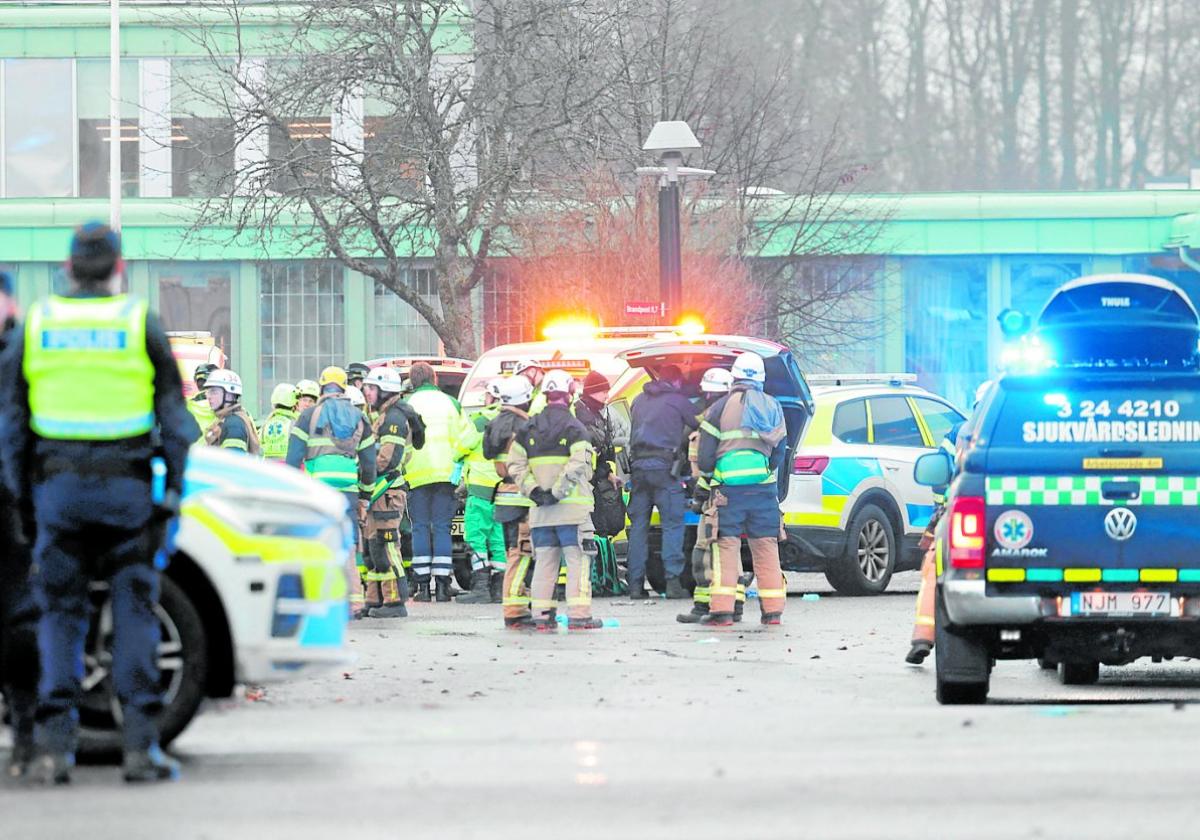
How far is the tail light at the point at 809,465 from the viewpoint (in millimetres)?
20031

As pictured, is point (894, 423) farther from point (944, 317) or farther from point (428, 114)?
point (944, 317)

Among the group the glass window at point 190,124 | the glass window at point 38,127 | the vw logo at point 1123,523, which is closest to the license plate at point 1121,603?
the vw logo at point 1123,523

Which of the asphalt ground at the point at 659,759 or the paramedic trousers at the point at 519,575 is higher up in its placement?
the paramedic trousers at the point at 519,575

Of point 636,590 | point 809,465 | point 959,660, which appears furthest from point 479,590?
point 959,660

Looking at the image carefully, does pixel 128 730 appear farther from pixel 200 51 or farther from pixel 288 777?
pixel 200 51

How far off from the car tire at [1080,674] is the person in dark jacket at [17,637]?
641cm

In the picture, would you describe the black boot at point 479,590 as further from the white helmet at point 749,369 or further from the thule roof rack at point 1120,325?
the thule roof rack at point 1120,325

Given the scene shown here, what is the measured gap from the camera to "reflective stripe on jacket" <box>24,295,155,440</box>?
8.38 meters

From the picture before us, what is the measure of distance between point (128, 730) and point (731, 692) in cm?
457

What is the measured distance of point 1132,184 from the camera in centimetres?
7769

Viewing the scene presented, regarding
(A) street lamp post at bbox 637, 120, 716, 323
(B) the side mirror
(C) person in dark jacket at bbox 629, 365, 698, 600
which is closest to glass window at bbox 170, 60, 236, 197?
(A) street lamp post at bbox 637, 120, 716, 323

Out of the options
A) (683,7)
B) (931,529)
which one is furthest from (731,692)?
(683,7)

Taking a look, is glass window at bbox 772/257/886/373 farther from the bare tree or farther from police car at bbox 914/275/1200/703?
police car at bbox 914/275/1200/703

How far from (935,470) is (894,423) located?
813 centimetres
